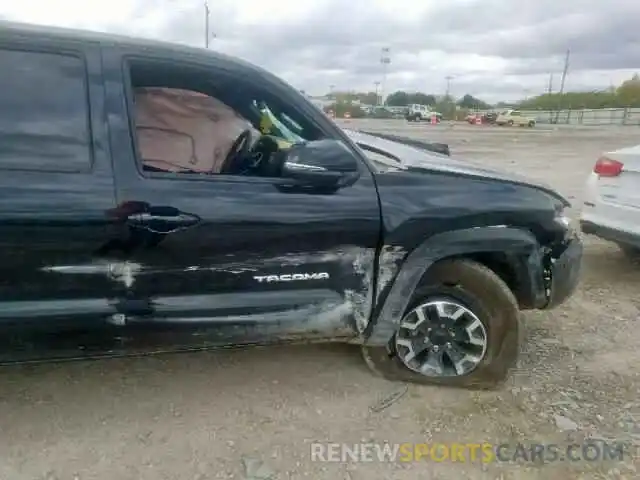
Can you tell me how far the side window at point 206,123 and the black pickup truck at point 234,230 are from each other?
11 millimetres

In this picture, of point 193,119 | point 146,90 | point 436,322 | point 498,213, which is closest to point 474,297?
point 436,322

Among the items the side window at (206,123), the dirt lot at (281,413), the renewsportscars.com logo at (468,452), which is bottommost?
the renewsportscars.com logo at (468,452)

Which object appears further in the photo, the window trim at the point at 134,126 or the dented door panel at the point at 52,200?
the window trim at the point at 134,126

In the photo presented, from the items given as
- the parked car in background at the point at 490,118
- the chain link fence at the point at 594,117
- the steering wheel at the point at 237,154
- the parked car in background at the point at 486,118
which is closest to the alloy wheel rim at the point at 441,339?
the steering wheel at the point at 237,154

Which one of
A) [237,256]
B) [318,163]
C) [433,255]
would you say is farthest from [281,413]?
[318,163]

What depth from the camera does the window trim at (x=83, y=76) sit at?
7.39 ft

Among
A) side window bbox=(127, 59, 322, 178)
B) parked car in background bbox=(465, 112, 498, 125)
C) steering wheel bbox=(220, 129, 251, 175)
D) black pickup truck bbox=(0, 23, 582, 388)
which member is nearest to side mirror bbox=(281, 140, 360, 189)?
black pickup truck bbox=(0, 23, 582, 388)

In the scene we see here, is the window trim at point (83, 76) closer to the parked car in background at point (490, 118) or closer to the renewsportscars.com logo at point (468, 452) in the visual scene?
the renewsportscars.com logo at point (468, 452)

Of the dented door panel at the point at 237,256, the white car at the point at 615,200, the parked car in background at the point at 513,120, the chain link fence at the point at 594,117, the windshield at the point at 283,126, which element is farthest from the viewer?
the chain link fence at the point at 594,117

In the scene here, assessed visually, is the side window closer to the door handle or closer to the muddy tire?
the door handle

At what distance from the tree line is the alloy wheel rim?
5987 cm

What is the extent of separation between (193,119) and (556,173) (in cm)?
1108

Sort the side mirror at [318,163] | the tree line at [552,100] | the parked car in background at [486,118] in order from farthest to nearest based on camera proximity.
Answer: the tree line at [552,100]
the parked car in background at [486,118]
the side mirror at [318,163]

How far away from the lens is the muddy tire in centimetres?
295
